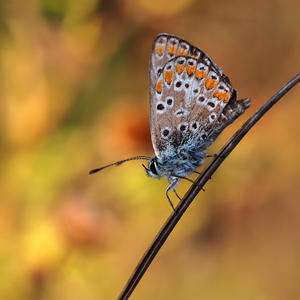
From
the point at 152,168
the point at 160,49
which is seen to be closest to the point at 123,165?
the point at 152,168

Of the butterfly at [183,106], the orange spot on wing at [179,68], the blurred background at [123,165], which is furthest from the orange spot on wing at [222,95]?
the blurred background at [123,165]

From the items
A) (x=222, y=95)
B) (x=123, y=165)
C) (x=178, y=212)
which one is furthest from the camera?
(x=123, y=165)

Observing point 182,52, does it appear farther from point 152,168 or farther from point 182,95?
point 152,168

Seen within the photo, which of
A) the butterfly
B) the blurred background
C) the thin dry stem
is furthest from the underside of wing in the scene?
the blurred background

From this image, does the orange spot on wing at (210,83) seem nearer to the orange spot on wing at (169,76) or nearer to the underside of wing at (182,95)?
the underside of wing at (182,95)

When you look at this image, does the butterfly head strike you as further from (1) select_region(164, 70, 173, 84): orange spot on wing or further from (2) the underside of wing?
(1) select_region(164, 70, 173, 84): orange spot on wing
